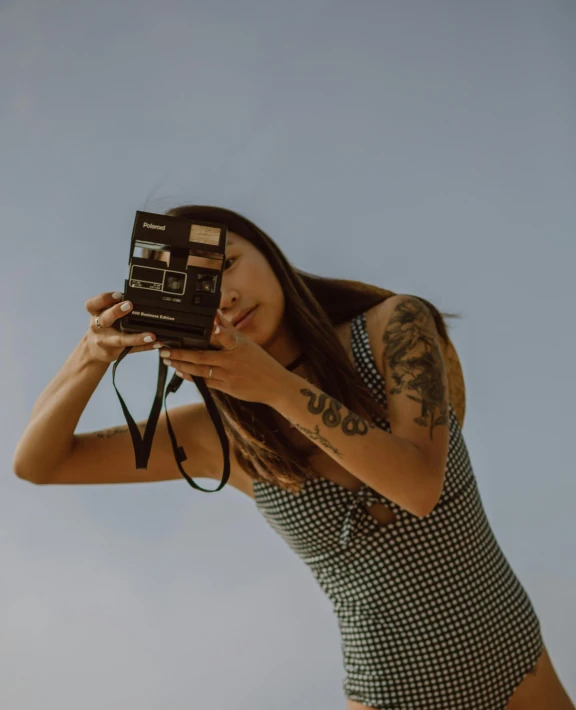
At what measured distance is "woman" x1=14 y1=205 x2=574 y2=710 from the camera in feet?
4.04

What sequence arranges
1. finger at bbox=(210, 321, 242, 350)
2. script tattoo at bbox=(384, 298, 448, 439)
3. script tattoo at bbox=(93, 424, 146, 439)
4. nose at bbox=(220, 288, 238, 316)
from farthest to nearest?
script tattoo at bbox=(93, 424, 146, 439) < nose at bbox=(220, 288, 238, 316) < script tattoo at bbox=(384, 298, 448, 439) < finger at bbox=(210, 321, 242, 350)

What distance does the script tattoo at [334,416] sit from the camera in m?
1.09

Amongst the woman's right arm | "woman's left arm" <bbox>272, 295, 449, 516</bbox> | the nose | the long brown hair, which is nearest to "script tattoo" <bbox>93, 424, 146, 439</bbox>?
the woman's right arm

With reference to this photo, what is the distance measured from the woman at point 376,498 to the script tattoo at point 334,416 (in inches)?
2.5

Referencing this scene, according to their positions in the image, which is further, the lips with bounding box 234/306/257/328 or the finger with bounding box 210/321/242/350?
the lips with bounding box 234/306/257/328

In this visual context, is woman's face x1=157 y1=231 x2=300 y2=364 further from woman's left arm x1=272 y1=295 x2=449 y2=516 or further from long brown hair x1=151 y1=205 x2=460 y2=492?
woman's left arm x1=272 y1=295 x2=449 y2=516

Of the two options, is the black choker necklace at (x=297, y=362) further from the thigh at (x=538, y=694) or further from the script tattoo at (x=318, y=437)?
the thigh at (x=538, y=694)

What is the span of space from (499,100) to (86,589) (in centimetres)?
196

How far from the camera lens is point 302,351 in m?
1.35

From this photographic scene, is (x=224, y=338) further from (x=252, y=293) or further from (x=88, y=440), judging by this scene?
(x=88, y=440)

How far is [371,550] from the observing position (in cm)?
126

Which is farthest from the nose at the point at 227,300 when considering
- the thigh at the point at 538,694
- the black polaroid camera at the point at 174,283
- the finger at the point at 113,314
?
the thigh at the point at 538,694

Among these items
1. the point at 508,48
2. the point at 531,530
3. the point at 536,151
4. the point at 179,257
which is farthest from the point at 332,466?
the point at 508,48

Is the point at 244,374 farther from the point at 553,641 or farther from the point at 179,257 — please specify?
the point at 553,641
